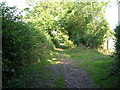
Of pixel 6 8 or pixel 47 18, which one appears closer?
pixel 6 8

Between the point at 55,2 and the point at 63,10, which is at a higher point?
→ the point at 55,2

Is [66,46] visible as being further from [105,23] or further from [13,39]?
[13,39]

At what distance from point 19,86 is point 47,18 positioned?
46.1 ft

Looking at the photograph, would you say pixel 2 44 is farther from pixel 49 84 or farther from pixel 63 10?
pixel 63 10

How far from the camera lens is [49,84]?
15.7 ft

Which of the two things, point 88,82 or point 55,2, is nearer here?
point 88,82

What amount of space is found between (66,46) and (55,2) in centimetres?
755

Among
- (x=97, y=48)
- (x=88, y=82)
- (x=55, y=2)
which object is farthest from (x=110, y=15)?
(x=88, y=82)

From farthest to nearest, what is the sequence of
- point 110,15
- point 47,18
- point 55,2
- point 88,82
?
point 55,2 → point 110,15 → point 47,18 → point 88,82

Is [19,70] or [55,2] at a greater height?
[55,2]

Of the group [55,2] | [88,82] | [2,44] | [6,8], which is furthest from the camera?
[55,2]

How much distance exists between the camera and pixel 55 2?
64.3 ft

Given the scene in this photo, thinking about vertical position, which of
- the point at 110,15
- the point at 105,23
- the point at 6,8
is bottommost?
the point at 6,8

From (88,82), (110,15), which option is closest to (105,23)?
(110,15)
